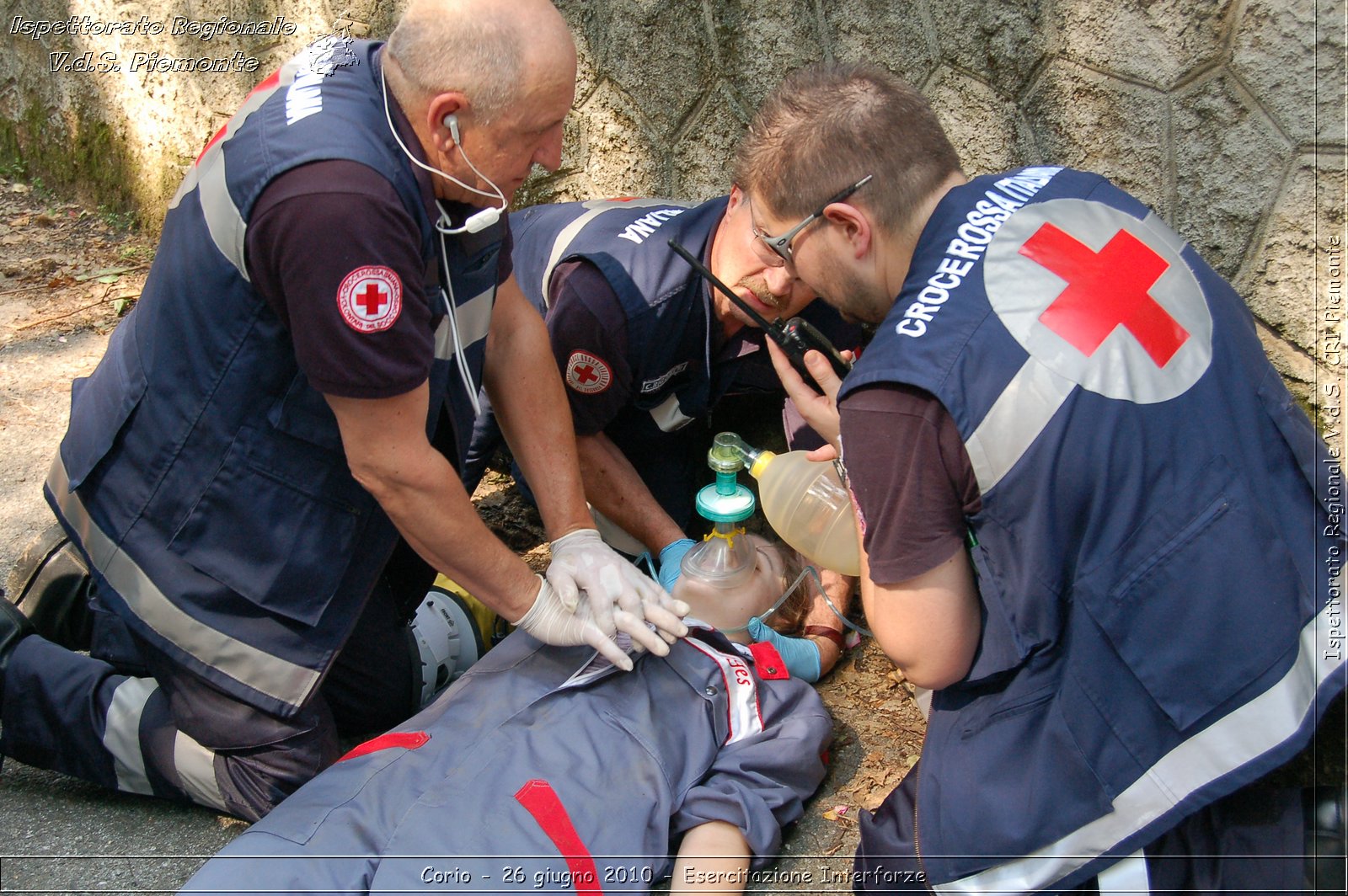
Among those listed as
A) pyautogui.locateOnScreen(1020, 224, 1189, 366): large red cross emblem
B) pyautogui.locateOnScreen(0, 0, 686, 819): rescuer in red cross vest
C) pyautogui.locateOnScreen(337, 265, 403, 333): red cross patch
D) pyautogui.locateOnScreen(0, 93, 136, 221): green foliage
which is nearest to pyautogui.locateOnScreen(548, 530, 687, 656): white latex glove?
pyautogui.locateOnScreen(0, 0, 686, 819): rescuer in red cross vest

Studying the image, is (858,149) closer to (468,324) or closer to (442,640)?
(468,324)

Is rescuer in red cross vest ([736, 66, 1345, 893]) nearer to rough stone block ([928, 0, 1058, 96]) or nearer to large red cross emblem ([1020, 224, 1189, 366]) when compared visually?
large red cross emblem ([1020, 224, 1189, 366])

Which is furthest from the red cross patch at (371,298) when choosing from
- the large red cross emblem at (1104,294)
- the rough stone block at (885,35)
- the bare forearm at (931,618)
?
the rough stone block at (885,35)

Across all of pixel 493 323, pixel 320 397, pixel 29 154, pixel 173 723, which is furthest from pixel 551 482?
pixel 29 154

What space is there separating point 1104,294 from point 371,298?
1.16 metres

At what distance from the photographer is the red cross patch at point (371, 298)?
5.96 ft

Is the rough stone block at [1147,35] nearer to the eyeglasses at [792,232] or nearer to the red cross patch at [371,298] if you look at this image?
the eyeglasses at [792,232]

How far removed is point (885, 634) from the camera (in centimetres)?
180

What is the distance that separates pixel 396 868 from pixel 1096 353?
137cm

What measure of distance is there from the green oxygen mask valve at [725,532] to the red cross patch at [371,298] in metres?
1.04

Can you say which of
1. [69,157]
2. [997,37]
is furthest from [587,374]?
[69,157]

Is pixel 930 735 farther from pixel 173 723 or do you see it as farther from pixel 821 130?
A: pixel 173 723

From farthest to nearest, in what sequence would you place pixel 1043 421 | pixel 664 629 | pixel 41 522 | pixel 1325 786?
pixel 41 522 → pixel 664 629 → pixel 1325 786 → pixel 1043 421

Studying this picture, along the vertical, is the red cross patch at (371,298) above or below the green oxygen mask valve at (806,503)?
above
